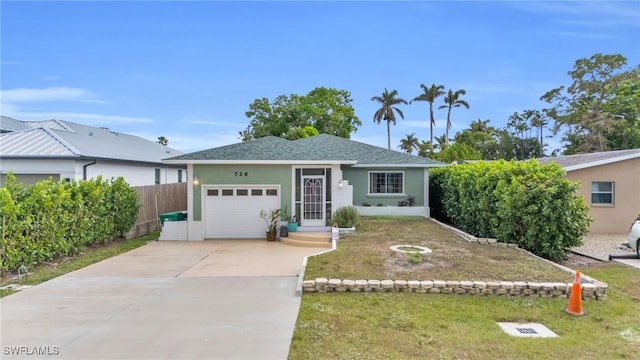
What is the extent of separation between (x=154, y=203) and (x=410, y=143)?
48565mm

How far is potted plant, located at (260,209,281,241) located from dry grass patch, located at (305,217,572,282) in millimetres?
2946

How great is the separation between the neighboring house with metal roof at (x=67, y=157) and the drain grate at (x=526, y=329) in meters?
14.7

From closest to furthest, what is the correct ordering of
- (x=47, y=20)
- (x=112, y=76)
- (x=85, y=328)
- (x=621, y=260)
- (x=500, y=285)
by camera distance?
(x=85, y=328)
(x=500, y=285)
(x=621, y=260)
(x=47, y=20)
(x=112, y=76)

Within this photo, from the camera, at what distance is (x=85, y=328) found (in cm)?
527

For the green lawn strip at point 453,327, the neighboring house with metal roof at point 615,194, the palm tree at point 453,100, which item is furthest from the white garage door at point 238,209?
the palm tree at point 453,100

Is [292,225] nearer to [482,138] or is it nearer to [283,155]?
[283,155]

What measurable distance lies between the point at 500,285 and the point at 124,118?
2786cm

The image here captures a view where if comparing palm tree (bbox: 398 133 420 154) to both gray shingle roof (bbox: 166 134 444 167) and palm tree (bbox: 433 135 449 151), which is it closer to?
palm tree (bbox: 433 135 449 151)

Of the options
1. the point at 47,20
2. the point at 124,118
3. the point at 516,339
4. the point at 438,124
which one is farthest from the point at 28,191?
the point at 438,124

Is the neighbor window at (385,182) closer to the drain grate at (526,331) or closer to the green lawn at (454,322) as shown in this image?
the green lawn at (454,322)

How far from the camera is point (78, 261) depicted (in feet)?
32.4

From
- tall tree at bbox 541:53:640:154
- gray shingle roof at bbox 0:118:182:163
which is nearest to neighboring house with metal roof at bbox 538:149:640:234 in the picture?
tall tree at bbox 541:53:640:154

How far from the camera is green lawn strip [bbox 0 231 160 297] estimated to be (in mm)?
7977

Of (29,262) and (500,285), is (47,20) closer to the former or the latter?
(29,262)
